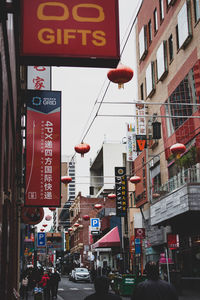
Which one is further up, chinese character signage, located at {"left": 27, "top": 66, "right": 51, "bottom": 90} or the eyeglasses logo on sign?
chinese character signage, located at {"left": 27, "top": 66, "right": 51, "bottom": 90}

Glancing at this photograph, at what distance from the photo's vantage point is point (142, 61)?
133 feet

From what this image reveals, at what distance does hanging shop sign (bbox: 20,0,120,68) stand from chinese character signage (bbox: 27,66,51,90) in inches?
396

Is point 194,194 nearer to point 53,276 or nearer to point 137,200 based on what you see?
point 53,276

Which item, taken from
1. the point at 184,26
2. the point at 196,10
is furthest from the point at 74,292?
the point at 196,10

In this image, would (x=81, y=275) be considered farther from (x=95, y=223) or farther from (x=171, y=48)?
(x=171, y=48)

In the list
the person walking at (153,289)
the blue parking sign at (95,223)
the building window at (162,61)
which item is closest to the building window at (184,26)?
the building window at (162,61)

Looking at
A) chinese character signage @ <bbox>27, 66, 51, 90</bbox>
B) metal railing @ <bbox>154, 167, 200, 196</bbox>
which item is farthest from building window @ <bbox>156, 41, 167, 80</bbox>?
chinese character signage @ <bbox>27, 66, 51, 90</bbox>

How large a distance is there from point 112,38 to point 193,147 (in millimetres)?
19699

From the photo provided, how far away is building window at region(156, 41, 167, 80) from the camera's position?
33406mm

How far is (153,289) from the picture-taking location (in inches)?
253

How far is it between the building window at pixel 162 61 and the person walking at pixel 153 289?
27.6 meters

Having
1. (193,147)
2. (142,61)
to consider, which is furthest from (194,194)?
(142,61)

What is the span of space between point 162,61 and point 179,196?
12.5 m

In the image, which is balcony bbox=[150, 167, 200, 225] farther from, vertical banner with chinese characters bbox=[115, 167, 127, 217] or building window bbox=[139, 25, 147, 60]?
building window bbox=[139, 25, 147, 60]
